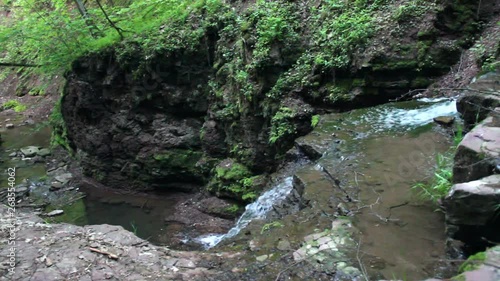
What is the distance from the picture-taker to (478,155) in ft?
12.0

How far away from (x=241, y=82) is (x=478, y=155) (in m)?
6.16

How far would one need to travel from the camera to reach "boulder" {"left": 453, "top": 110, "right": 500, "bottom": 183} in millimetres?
3582

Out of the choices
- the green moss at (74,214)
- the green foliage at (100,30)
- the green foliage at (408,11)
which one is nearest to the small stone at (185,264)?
the green foliage at (408,11)

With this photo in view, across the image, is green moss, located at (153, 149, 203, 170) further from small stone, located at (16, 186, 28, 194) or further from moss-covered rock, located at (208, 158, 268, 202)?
small stone, located at (16, 186, 28, 194)

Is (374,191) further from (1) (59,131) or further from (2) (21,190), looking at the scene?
(1) (59,131)

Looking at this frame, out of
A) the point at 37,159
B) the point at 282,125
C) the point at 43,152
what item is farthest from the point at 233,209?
the point at 43,152

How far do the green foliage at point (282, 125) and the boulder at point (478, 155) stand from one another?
4.17 meters

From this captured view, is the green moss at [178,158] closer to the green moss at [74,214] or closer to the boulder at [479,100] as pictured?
the green moss at [74,214]

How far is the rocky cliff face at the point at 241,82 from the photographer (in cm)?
761

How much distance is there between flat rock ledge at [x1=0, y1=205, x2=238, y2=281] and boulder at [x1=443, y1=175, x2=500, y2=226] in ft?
7.64

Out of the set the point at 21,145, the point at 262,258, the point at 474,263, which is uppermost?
the point at 474,263

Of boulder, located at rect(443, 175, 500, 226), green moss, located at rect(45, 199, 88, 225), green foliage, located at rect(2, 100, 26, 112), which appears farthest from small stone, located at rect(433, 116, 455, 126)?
green foliage, located at rect(2, 100, 26, 112)

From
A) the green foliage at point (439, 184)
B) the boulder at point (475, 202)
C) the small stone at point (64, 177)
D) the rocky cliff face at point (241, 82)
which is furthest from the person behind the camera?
the small stone at point (64, 177)

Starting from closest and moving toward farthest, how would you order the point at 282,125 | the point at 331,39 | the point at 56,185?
the point at 282,125 < the point at 331,39 < the point at 56,185
